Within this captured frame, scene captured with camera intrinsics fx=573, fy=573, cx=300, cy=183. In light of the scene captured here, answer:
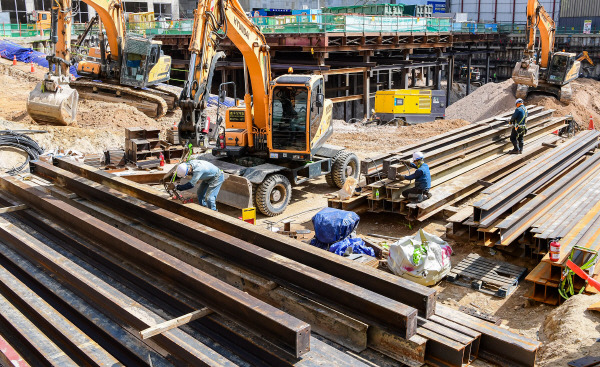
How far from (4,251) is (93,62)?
17.9 m

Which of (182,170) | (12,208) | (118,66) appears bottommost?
(12,208)

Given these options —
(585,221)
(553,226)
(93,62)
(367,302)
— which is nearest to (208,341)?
(367,302)

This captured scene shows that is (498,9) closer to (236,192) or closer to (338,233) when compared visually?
(236,192)

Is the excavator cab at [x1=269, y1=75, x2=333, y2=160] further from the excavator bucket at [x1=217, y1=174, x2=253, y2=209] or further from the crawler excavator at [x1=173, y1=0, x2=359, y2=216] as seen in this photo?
the excavator bucket at [x1=217, y1=174, x2=253, y2=209]

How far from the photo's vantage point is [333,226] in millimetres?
9516

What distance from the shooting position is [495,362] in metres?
4.84

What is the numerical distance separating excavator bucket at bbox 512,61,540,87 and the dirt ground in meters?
1.36

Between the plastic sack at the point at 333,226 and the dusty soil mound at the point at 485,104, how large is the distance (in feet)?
66.3

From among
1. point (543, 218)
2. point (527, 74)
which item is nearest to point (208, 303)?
point (543, 218)

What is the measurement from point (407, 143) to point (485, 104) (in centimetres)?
1021

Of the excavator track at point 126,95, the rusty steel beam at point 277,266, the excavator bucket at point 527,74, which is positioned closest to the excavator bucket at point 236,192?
the rusty steel beam at point 277,266

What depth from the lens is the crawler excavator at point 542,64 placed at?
2534cm

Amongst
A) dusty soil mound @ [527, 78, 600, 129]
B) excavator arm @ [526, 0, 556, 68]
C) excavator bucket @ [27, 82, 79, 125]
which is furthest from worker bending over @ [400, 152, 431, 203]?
excavator arm @ [526, 0, 556, 68]

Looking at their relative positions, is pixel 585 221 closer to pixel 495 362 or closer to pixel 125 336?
pixel 495 362
